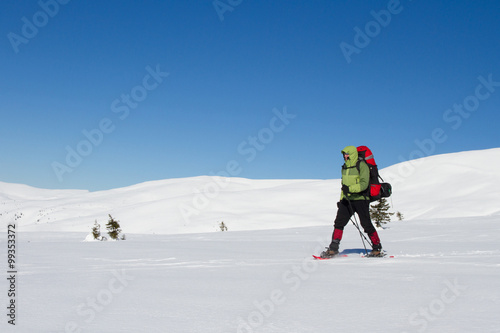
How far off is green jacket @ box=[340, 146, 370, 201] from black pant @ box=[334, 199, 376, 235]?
4.4 inches

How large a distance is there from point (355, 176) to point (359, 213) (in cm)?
64

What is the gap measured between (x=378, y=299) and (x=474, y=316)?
68 centimetres

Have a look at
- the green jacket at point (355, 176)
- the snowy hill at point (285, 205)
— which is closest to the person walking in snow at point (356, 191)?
the green jacket at point (355, 176)

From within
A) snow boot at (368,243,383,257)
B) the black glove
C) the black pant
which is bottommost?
snow boot at (368,243,383,257)

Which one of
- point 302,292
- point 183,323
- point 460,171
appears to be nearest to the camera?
point 183,323

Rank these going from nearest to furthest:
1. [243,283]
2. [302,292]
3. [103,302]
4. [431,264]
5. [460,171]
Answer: [103,302], [302,292], [243,283], [431,264], [460,171]

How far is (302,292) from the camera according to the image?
129 inches

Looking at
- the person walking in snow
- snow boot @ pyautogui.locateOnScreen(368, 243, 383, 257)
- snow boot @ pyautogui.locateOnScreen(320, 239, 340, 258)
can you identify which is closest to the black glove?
the person walking in snow

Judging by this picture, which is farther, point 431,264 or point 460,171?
point 460,171

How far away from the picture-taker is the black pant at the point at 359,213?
628cm

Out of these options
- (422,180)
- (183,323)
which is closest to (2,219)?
Result: (422,180)

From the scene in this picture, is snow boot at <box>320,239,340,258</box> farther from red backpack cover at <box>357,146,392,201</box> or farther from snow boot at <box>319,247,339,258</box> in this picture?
red backpack cover at <box>357,146,392,201</box>

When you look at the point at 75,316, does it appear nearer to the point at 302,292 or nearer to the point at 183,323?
the point at 183,323

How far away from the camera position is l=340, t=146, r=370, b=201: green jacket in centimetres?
619
